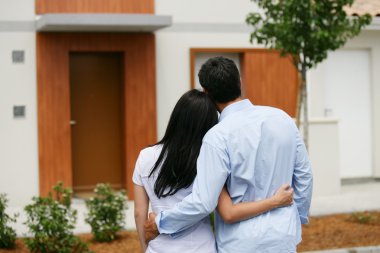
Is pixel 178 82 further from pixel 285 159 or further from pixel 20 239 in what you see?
pixel 285 159

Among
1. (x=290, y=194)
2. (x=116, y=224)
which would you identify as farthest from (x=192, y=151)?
(x=116, y=224)

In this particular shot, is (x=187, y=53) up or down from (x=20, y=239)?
up

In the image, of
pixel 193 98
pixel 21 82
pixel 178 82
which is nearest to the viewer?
pixel 193 98

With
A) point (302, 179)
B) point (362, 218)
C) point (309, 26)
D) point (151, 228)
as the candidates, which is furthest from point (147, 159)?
point (362, 218)

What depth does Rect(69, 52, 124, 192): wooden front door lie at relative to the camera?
14.3 metres

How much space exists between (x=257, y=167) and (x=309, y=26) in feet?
22.4

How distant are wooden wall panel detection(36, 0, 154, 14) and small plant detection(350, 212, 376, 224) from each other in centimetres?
512

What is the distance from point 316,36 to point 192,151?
20.9ft

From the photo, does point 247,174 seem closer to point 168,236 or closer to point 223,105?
point 223,105

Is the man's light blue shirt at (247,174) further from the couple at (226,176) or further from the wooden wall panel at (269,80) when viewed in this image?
the wooden wall panel at (269,80)

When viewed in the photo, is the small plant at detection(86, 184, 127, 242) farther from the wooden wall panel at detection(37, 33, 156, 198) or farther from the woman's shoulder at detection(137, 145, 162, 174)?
the woman's shoulder at detection(137, 145, 162, 174)

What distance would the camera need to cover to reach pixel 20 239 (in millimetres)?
9953

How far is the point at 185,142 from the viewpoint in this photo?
4312 millimetres

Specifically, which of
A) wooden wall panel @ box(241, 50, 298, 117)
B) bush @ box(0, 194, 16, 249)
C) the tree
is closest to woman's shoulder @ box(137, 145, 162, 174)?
bush @ box(0, 194, 16, 249)
